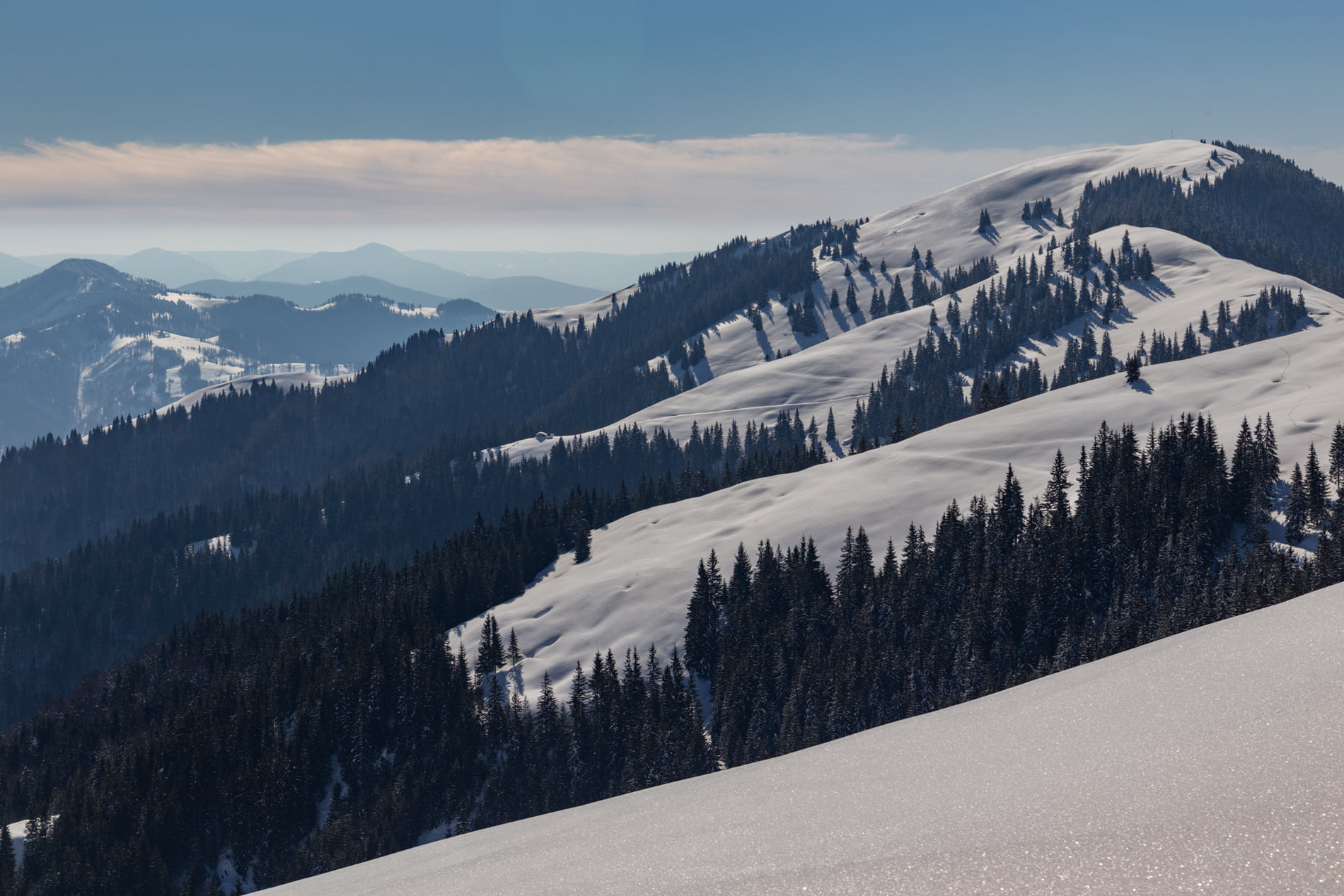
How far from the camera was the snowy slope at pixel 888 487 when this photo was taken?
108 m

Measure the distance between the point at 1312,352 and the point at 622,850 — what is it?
160343 mm

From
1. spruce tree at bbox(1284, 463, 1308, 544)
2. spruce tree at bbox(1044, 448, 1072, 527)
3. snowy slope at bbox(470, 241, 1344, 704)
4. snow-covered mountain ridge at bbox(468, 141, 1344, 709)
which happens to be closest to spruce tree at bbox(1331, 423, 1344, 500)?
snowy slope at bbox(470, 241, 1344, 704)

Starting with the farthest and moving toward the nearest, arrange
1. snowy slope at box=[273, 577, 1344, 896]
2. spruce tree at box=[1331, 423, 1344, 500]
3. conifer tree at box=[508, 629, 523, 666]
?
conifer tree at box=[508, 629, 523, 666] → spruce tree at box=[1331, 423, 1344, 500] → snowy slope at box=[273, 577, 1344, 896]

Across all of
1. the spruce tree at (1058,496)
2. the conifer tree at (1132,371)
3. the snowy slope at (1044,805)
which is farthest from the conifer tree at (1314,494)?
the snowy slope at (1044,805)

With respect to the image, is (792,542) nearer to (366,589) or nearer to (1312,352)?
(366,589)

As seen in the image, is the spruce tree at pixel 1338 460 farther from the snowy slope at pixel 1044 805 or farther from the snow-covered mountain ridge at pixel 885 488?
the snowy slope at pixel 1044 805

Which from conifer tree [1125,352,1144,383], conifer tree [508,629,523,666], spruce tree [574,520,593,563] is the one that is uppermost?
conifer tree [1125,352,1144,383]

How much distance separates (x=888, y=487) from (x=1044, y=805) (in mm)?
119092

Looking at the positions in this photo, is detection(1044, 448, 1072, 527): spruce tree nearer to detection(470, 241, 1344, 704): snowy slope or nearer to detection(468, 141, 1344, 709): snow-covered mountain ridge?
detection(468, 141, 1344, 709): snow-covered mountain ridge

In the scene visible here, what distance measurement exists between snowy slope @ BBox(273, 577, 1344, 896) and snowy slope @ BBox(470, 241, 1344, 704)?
9005 cm

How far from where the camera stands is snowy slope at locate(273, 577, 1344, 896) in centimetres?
840

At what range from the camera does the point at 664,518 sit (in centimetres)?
14612

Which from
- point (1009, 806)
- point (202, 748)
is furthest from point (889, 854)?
point (202, 748)

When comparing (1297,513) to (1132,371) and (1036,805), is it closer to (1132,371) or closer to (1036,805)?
(1132,371)
